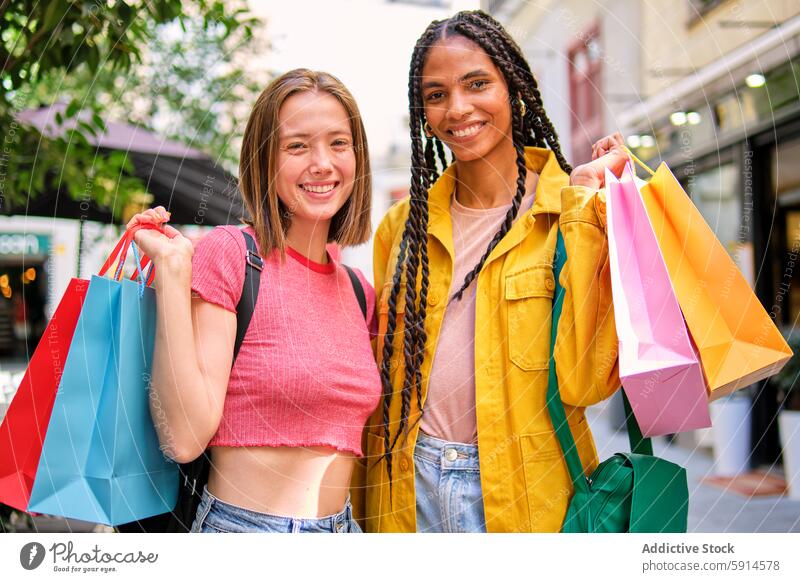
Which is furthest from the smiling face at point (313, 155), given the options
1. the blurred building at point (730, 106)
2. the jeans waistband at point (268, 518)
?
the blurred building at point (730, 106)

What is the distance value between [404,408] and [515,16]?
127 centimetres

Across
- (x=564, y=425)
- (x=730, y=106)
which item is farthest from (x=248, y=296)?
(x=730, y=106)

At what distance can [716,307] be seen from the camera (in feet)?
4.49

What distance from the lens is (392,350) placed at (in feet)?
5.30

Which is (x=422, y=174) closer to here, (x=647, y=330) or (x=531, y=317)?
(x=531, y=317)

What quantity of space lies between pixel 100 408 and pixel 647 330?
0.99 m

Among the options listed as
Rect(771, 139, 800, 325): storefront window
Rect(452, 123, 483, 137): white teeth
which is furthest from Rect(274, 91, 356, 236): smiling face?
Rect(771, 139, 800, 325): storefront window

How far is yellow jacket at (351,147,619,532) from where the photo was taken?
55.2 inches

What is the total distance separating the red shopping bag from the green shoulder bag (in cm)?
91

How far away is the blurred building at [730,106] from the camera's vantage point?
3.97 metres

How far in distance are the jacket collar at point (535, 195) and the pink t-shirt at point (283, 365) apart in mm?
342

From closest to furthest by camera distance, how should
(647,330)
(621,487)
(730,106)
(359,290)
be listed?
(647,330) → (621,487) → (359,290) → (730,106)

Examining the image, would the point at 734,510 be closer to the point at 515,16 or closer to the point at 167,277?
the point at 515,16

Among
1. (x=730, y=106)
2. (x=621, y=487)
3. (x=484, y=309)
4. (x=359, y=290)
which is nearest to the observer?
(x=621, y=487)
